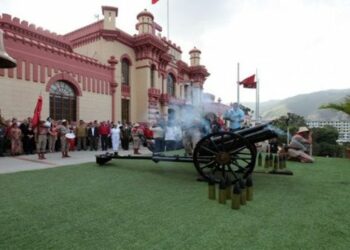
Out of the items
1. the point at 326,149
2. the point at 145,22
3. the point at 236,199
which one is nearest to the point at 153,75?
the point at 145,22

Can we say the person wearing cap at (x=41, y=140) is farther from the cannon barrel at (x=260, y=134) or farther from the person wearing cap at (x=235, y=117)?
the cannon barrel at (x=260, y=134)

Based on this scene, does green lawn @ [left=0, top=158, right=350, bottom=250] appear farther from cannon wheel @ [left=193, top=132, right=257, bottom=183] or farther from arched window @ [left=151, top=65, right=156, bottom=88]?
arched window @ [left=151, top=65, right=156, bottom=88]

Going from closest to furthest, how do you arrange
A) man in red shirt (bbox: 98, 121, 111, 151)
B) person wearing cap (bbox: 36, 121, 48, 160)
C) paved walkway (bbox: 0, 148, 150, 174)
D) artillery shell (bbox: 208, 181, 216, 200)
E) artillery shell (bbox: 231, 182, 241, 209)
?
1. artillery shell (bbox: 231, 182, 241, 209)
2. artillery shell (bbox: 208, 181, 216, 200)
3. paved walkway (bbox: 0, 148, 150, 174)
4. person wearing cap (bbox: 36, 121, 48, 160)
5. man in red shirt (bbox: 98, 121, 111, 151)

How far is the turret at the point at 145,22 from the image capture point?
17734 millimetres

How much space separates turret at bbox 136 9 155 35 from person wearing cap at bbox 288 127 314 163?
41.7 ft

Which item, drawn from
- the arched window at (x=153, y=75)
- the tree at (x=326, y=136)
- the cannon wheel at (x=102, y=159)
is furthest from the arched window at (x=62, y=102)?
the tree at (x=326, y=136)

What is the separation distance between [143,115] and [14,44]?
877 cm

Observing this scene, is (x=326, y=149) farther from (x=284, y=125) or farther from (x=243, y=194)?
(x=243, y=194)

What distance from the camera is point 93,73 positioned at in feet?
46.0

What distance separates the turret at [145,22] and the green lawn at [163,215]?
48.0 ft

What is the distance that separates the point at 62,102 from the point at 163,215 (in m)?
11.0

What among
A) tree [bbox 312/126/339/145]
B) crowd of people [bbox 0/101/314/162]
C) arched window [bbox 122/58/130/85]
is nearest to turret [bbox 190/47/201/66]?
arched window [bbox 122/58/130/85]

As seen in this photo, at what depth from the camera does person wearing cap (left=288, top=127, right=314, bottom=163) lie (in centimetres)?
755

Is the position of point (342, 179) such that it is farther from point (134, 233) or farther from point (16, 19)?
point (16, 19)
